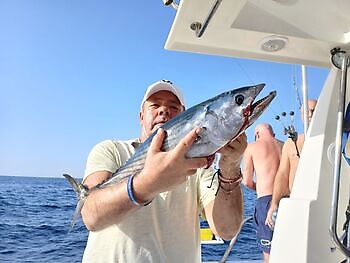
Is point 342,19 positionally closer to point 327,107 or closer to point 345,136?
point 327,107

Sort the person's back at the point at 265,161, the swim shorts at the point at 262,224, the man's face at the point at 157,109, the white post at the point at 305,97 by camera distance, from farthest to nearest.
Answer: the person's back at the point at 265,161
the swim shorts at the point at 262,224
the white post at the point at 305,97
the man's face at the point at 157,109

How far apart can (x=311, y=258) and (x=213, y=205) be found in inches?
21.1

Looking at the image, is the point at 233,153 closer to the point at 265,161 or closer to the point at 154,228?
the point at 154,228

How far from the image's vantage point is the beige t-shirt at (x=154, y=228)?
149cm

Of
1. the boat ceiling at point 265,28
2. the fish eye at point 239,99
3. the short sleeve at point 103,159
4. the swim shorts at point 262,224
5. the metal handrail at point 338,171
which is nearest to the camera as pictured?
the metal handrail at point 338,171

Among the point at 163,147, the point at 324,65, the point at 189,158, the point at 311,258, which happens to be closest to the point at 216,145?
the point at 189,158

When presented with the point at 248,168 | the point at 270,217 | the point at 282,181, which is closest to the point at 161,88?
the point at 282,181

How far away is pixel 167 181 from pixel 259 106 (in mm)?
450

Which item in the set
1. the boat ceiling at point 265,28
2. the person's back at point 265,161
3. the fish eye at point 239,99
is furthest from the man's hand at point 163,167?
the person's back at point 265,161

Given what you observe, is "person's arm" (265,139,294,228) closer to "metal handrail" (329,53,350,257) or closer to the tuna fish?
"metal handrail" (329,53,350,257)

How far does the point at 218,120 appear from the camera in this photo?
1222 mm

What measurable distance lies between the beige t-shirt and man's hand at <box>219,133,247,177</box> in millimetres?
210

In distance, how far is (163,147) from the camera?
1.36 meters

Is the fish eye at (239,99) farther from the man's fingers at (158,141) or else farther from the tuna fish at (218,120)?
the man's fingers at (158,141)
